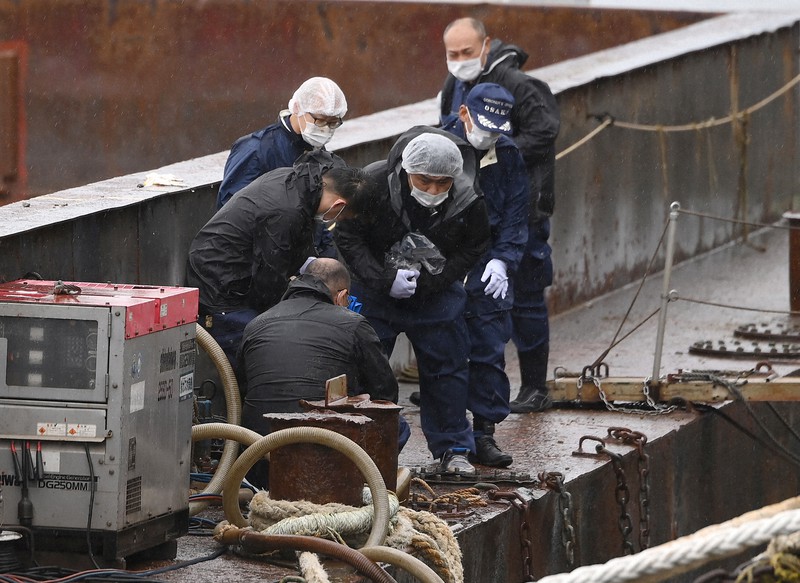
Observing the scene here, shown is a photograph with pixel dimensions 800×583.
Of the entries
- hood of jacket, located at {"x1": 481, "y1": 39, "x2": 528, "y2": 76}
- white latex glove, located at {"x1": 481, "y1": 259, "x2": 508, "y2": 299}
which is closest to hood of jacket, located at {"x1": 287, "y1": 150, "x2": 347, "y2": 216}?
white latex glove, located at {"x1": 481, "y1": 259, "x2": 508, "y2": 299}

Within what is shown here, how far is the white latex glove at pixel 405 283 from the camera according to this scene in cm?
731

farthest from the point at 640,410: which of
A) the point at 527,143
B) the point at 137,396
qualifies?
→ the point at 137,396

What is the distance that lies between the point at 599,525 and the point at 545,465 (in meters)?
0.44

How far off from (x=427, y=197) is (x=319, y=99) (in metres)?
0.76

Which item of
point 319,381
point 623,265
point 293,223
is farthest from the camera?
point 623,265

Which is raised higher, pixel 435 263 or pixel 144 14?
pixel 144 14

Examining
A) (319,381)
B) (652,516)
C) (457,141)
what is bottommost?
(652,516)

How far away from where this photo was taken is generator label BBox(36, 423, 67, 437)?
5.52 m

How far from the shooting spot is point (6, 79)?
695 inches

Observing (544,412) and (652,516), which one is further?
(544,412)

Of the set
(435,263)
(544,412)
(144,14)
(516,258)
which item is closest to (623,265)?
(544,412)

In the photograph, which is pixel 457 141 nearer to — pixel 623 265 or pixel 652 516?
→ pixel 652 516

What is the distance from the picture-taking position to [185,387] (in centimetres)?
595

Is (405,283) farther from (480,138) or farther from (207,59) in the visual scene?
(207,59)
